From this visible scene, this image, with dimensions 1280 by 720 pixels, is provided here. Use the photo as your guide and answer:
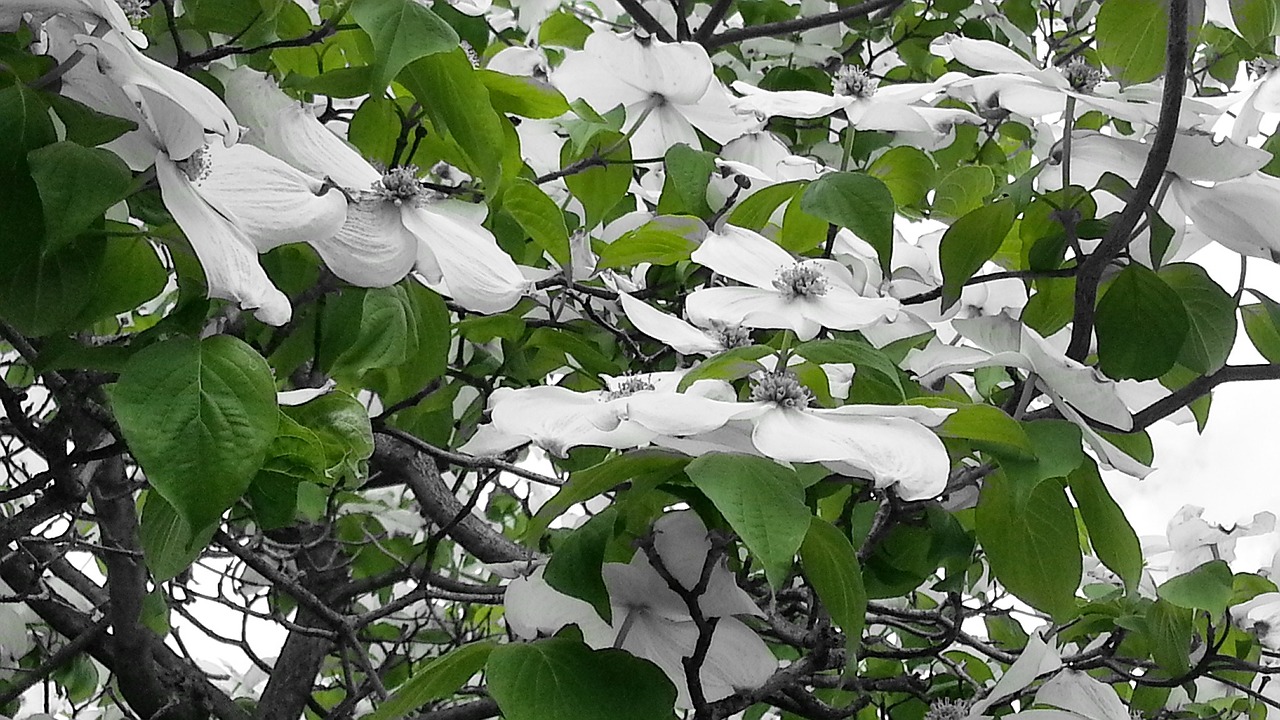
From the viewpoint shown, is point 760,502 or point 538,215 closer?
point 760,502

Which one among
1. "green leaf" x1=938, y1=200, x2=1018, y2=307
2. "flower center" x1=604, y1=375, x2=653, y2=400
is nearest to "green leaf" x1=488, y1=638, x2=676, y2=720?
"flower center" x1=604, y1=375, x2=653, y2=400

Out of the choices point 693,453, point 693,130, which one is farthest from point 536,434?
point 693,130

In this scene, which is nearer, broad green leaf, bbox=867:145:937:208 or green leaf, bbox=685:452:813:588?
green leaf, bbox=685:452:813:588

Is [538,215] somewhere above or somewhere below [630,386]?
above

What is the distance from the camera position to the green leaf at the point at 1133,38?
1.88ft

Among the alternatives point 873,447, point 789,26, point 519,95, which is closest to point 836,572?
point 873,447

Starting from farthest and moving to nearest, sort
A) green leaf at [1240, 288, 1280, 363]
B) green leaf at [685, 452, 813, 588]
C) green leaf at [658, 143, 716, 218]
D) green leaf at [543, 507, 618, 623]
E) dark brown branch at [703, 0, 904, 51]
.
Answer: dark brown branch at [703, 0, 904, 51]
green leaf at [658, 143, 716, 218]
green leaf at [1240, 288, 1280, 363]
green leaf at [543, 507, 618, 623]
green leaf at [685, 452, 813, 588]

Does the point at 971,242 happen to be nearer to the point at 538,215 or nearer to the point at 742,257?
the point at 742,257

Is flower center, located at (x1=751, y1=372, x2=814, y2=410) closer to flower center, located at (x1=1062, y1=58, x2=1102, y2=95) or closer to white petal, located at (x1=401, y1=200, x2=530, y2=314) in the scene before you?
white petal, located at (x1=401, y1=200, x2=530, y2=314)

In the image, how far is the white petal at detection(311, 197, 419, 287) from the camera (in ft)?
1.64

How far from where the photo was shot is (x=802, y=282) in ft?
1.85

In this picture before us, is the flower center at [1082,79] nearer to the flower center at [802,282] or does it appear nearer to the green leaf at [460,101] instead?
the flower center at [802,282]

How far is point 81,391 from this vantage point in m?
0.57

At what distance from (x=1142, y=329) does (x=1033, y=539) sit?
11cm
